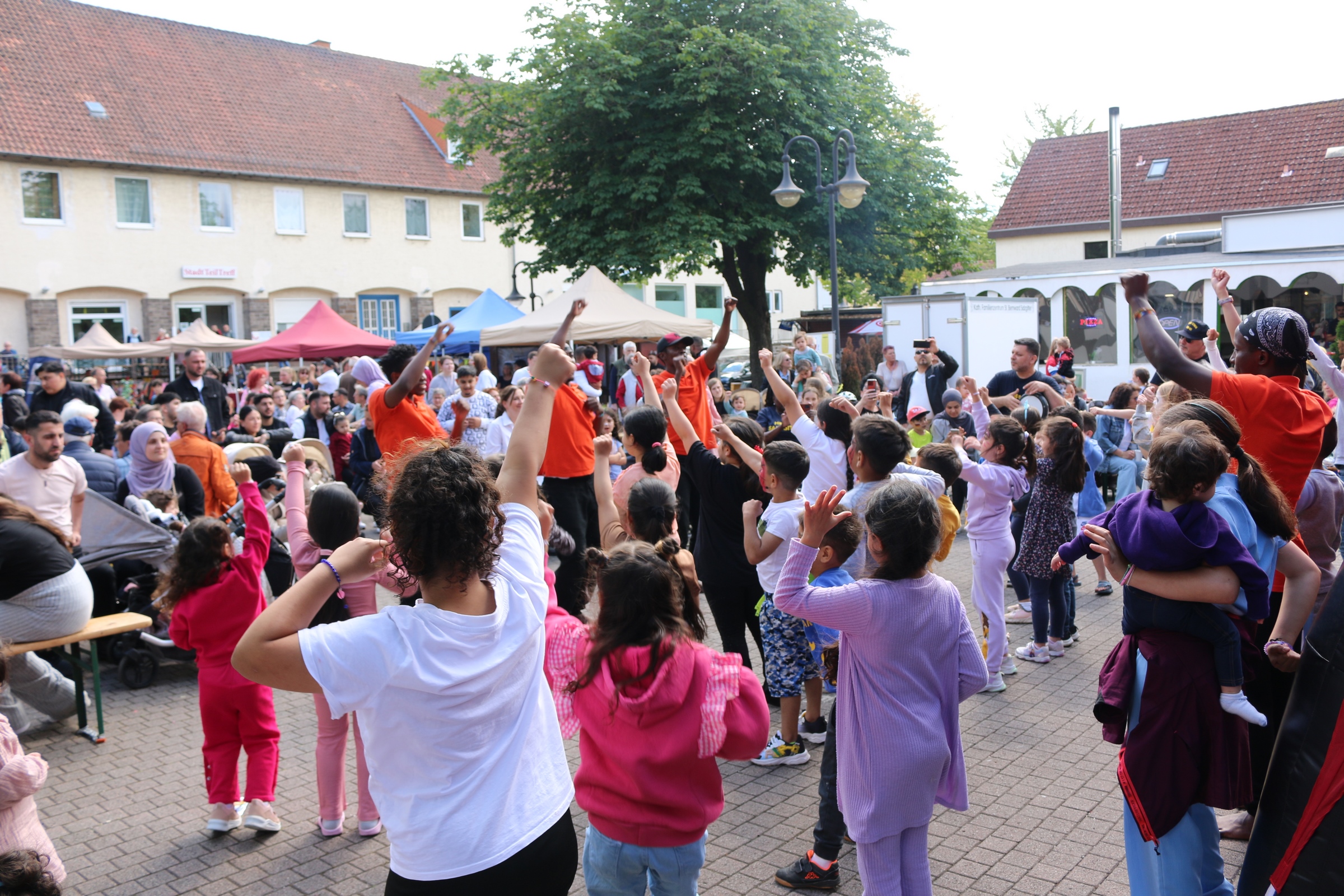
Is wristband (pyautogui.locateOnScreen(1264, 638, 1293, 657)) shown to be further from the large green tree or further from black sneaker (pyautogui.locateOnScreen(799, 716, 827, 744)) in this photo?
the large green tree

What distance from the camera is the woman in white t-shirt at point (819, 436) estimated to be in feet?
17.6

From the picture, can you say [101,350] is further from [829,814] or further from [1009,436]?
[829,814]

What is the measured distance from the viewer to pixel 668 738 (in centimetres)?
276

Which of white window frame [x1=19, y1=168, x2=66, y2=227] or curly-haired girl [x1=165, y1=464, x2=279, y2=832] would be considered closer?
curly-haired girl [x1=165, y1=464, x2=279, y2=832]

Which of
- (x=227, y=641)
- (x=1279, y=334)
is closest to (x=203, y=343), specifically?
(x=227, y=641)

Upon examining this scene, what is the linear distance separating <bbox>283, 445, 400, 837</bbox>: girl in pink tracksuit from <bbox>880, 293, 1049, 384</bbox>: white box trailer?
42.3 feet

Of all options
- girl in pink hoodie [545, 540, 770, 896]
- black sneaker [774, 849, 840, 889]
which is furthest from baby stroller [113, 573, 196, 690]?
girl in pink hoodie [545, 540, 770, 896]

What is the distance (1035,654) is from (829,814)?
3.41m

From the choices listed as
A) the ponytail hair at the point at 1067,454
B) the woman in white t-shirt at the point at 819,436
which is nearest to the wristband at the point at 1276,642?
the woman in white t-shirt at the point at 819,436

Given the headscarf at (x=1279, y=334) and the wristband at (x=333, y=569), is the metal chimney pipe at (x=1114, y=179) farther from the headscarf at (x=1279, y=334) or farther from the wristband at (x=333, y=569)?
the wristband at (x=333, y=569)

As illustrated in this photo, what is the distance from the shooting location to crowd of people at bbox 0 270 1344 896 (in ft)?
6.80

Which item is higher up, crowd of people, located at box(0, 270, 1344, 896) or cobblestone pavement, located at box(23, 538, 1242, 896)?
crowd of people, located at box(0, 270, 1344, 896)

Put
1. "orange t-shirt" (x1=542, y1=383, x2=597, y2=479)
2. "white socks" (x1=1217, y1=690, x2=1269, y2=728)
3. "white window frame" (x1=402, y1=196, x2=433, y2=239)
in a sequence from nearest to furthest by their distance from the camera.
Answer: "white socks" (x1=1217, y1=690, x2=1269, y2=728), "orange t-shirt" (x1=542, y1=383, x2=597, y2=479), "white window frame" (x1=402, y1=196, x2=433, y2=239)

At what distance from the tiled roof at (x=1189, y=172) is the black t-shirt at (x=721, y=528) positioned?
107 ft
